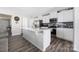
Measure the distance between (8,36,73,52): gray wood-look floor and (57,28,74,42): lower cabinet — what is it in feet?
0.32

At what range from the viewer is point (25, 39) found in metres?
1.95

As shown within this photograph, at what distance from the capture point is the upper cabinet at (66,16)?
65.8 inches

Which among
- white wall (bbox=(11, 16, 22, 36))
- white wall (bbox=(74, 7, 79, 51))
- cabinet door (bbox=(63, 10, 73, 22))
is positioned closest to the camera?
cabinet door (bbox=(63, 10, 73, 22))

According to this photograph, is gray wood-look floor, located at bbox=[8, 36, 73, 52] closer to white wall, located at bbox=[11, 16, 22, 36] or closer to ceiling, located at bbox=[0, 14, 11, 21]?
white wall, located at bbox=[11, 16, 22, 36]

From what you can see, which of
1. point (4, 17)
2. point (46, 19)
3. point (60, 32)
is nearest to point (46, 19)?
point (46, 19)

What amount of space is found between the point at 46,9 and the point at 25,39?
947 millimetres

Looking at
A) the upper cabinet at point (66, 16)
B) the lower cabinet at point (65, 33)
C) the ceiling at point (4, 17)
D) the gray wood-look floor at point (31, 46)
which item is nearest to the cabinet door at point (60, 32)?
the lower cabinet at point (65, 33)

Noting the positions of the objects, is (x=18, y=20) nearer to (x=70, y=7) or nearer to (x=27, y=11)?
(x=27, y=11)

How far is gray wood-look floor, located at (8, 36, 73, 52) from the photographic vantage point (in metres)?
1.74

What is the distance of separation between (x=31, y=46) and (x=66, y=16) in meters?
1.13

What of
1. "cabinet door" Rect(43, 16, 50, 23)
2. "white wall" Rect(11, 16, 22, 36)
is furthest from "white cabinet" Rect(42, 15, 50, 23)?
"white wall" Rect(11, 16, 22, 36)

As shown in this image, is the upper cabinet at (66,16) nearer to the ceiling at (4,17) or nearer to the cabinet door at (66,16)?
the cabinet door at (66,16)

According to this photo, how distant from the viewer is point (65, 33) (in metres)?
1.72
